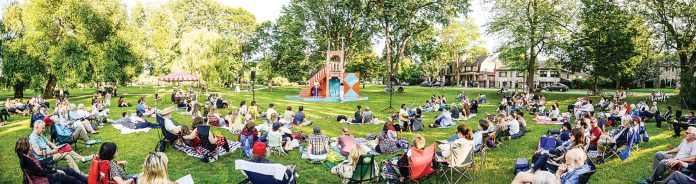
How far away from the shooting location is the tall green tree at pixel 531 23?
107 ft

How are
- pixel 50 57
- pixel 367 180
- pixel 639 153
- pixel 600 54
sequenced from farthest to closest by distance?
1. pixel 600 54
2. pixel 50 57
3. pixel 639 153
4. pixel 367 180

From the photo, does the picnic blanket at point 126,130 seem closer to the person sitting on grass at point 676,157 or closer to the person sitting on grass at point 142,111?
the person sitting on grass at point 142,111

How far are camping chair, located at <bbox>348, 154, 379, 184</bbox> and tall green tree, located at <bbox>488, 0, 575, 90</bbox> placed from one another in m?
31.9

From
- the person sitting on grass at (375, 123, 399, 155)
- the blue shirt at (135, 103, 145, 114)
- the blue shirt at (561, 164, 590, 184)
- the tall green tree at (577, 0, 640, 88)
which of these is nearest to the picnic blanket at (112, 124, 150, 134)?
the blue shirt at (135, 103, 145, 114)

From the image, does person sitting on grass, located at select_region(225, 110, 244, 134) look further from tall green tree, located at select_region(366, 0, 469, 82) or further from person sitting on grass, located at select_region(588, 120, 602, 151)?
tall green tree, located at select_region(366, 0, 469, 82)

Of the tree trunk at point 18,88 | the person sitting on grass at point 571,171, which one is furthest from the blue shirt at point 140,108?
the tree trunk at point 18,88

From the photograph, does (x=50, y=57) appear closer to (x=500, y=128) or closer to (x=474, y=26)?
(x=500, y=128)

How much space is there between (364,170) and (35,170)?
219 inches

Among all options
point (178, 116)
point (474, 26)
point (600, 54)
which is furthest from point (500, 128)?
point (474, 26)

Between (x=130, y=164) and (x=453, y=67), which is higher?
(x=453, y=67)

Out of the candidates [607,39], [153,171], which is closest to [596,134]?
[153,171]

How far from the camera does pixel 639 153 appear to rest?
9.90 m

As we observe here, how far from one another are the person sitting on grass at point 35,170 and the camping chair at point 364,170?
15.6ft

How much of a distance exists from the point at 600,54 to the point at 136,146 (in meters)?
33.7
